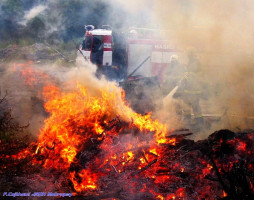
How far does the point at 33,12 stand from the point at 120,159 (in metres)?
16.3

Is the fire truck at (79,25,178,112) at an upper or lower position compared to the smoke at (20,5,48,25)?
lower

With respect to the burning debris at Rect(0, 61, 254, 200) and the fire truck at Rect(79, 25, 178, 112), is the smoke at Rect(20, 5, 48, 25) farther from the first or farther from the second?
the burning debris at Rect(0, 61, 254, 200)

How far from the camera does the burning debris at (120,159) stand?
4672 mm

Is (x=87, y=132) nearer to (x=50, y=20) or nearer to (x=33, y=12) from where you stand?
(x=50, y=20)

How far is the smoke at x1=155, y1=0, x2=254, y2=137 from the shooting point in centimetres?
873

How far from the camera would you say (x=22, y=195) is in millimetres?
4512

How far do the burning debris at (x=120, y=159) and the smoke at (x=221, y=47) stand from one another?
Answer: 8.38 feet

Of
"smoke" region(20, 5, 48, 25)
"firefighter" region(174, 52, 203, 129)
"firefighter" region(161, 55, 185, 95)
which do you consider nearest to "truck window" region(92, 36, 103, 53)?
"firefighter" region(161, 55, 185, 95)

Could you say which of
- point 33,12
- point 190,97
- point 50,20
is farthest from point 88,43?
point 33,12

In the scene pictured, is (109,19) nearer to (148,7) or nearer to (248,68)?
(148,7)

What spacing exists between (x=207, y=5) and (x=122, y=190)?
910 cm

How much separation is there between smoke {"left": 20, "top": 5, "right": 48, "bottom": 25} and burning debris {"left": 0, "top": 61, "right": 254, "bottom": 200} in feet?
43.1

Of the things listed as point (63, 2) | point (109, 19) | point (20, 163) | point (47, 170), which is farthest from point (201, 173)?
point (63, 2)

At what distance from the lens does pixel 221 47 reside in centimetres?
974
